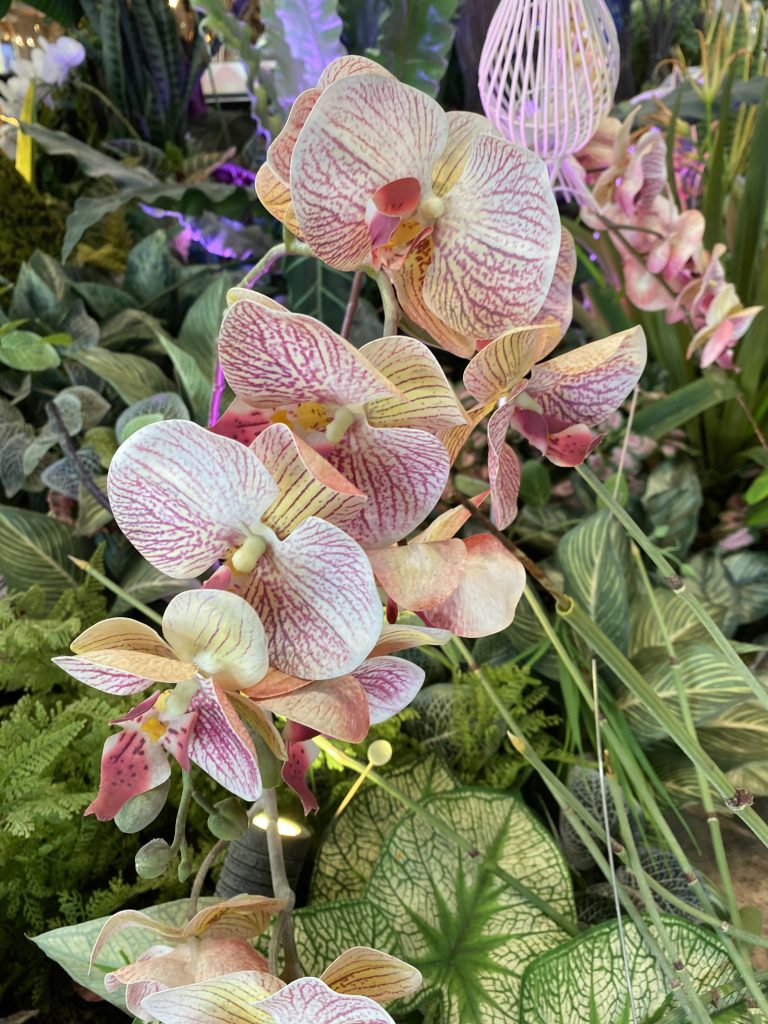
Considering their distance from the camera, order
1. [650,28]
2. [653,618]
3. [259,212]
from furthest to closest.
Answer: [650,28]
[259,212]
[653,618]

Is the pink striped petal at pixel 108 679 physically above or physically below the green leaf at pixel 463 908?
above

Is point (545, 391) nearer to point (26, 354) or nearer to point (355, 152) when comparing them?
point (355, 152)

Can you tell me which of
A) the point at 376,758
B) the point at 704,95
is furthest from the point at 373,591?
the point at 704,95

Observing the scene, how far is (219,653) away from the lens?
7.7 inches

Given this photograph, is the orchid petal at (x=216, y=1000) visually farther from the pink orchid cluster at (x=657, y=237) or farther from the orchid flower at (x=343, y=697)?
the pink orchid cluster at (x=657, y=237)

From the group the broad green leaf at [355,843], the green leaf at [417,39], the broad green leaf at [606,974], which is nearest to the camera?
the broad green leaf at [606,974]

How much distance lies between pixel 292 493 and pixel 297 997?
0.14m

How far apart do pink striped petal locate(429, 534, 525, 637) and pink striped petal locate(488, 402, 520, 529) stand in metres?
0.01

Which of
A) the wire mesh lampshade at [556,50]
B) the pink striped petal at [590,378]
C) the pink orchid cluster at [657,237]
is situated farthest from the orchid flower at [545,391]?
the pink orchid cluster at [657,237]

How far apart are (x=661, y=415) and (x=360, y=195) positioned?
592 millimetres

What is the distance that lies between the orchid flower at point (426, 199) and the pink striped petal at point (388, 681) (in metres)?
0.11

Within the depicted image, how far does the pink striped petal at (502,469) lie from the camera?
0.21 m

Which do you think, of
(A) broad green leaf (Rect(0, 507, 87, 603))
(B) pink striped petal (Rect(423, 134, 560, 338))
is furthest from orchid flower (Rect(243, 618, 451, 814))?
(A) broad green leaf (Rect(0, 507, 87, 603))

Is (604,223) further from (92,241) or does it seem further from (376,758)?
(92,241)
